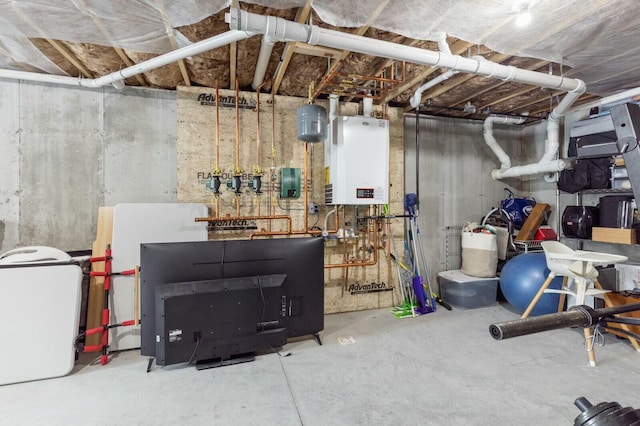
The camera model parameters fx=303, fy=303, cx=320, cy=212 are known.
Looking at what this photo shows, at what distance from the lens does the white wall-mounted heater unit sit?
3.28 meters

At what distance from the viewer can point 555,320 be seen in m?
0.70

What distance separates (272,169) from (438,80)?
6.33 ft

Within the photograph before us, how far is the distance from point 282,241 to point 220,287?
0.61 metres

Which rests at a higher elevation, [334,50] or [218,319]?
[334,50]

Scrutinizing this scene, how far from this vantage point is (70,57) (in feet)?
8.41

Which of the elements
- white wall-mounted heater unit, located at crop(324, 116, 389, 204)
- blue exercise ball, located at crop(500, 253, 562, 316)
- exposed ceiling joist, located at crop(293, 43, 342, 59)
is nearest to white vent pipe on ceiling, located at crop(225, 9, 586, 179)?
exposed ceiling joist, located at crop(293, 43, 342, 59)

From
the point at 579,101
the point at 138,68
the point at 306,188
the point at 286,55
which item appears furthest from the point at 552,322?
the point at 579,101

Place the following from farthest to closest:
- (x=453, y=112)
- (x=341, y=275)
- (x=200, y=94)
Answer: (x=453, y=112) < (x=341, y=275) < (x=200, y=94)

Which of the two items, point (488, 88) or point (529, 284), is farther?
point (488, 88)

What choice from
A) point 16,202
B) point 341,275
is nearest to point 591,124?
point 341,275

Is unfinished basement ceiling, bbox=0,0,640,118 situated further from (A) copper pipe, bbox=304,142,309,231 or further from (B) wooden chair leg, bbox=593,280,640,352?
(B) wooden chair leg, bbox=593,280,640,352

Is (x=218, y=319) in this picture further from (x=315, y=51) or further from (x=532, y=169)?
(x=532, y=169)

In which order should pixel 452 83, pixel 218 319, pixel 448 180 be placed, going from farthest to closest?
1. pixel 448 180
2. pixel 452 83
3. pixel 218 319

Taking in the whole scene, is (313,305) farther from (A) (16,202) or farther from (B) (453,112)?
(B) (453,112)
